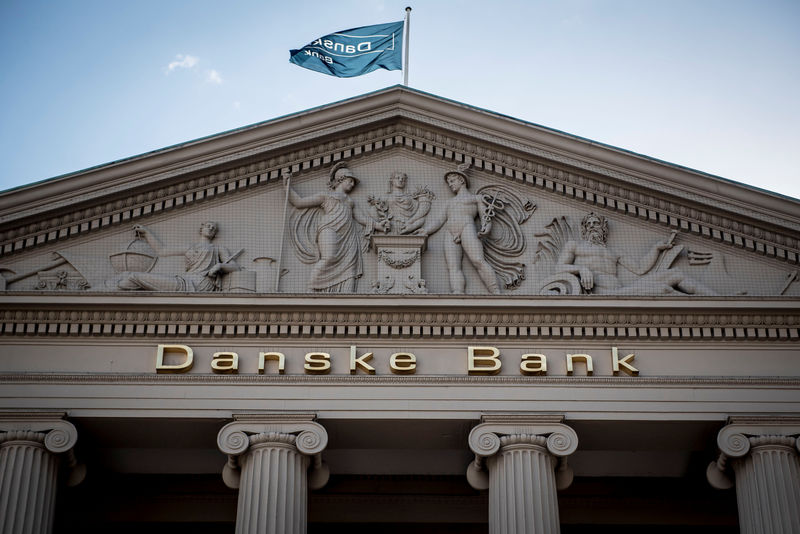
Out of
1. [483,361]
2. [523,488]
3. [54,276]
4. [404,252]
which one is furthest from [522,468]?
[54,276]

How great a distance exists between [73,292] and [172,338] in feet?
5.99

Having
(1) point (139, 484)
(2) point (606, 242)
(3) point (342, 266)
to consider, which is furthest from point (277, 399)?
(2) point (606, 242)

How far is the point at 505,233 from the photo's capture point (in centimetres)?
2241

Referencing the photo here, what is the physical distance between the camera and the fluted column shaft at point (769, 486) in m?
19.7

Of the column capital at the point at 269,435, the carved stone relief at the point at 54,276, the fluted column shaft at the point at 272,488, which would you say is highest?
the carved stone relief at the point at 54,276

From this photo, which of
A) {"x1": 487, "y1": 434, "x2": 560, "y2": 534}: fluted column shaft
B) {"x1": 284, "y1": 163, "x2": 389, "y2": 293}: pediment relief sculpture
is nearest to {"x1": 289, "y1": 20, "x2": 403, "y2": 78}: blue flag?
{"x1": 284, "y1": 163, "x2": 389, "y2": 293}: pediment relief sculpture

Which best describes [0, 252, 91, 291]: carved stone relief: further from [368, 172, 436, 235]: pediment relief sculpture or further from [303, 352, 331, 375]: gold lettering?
[368, 172, 436, 235]: pediment relief sculpture

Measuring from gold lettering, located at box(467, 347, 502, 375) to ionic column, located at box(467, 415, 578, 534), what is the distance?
2.65 feet

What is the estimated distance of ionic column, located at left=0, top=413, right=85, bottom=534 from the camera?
19734mm

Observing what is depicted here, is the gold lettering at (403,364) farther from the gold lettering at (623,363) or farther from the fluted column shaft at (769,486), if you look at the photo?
the fluted column shaft at (769,486)

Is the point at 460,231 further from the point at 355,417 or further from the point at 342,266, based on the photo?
the point at 355,417

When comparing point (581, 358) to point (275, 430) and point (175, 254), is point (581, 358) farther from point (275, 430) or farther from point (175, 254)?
point (175, 254)

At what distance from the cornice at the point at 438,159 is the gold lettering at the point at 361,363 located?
12.9 ft

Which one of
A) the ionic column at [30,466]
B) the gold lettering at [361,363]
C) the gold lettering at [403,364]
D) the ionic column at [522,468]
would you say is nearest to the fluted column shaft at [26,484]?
the ionic column at [30,466]
